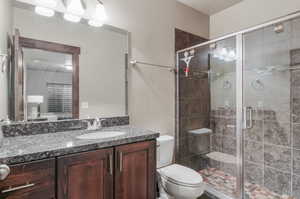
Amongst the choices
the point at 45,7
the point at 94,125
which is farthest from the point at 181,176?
the point at 45,7

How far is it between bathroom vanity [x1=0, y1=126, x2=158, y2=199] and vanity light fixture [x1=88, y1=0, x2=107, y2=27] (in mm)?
1112

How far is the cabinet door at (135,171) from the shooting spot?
1235 millimetres

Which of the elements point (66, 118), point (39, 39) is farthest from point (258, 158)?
point (39, 39)

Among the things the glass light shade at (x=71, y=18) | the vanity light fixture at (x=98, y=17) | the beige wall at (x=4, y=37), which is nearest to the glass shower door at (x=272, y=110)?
the vanity light fixture at (x=98, y=17)

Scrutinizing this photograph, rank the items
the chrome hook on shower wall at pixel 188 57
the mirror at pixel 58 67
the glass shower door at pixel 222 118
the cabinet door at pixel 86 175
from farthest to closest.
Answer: the chrome hook on shower wall at pixel 188 57, the glass shower door at pixel 222 118, the mirror at pixel 58 67, the cabinet door at pixel 86 175

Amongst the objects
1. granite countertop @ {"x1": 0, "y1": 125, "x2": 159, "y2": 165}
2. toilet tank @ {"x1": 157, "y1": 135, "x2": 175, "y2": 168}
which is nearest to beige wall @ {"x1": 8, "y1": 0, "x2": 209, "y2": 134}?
toilet tank @ {"x1": 157, "y1": 135, "x2": 175, "y2": 168}

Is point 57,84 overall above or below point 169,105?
above

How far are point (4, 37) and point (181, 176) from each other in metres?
1.89

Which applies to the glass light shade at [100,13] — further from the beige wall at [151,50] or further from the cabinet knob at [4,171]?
the cabinet knob at [4,171]

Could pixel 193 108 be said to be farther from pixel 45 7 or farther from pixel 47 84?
pixel 45 7

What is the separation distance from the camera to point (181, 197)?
161 centimetres

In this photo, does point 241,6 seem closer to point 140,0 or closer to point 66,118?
point 140,0

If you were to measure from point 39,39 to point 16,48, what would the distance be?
19 cm

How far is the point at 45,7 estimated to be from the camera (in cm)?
149
